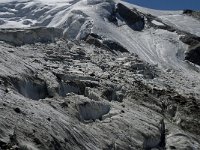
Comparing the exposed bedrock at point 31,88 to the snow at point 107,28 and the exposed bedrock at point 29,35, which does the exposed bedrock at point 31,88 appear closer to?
the exposed bedrock at point 29,35

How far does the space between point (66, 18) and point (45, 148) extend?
59604 millimetres

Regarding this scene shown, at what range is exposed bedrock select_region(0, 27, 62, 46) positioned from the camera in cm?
5219

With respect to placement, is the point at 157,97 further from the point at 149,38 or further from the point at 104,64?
the point at 149,38

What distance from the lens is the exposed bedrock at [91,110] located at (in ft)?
112

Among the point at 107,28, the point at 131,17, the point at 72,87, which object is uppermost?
the point at 72,87

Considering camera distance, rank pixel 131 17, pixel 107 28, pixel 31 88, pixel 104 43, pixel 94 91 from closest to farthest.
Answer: pixel 31 88 < pixel 94 91 < pixel 104 43 < pixel 107 28 < pixel 131 17

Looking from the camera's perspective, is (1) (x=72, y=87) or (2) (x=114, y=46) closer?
(1) (x=72, y=87)

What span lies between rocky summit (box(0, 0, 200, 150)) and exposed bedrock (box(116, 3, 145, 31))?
616 cm

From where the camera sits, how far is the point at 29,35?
56.4 metres

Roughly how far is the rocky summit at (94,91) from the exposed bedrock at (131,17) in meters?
6.16

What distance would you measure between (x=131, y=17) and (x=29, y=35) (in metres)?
37.7

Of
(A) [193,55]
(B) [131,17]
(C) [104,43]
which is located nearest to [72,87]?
(C) [104,43]

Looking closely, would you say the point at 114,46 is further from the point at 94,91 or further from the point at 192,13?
the point at 192,13

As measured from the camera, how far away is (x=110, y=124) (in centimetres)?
3409
